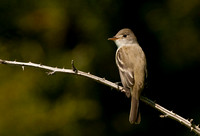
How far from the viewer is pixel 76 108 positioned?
19.6 ft

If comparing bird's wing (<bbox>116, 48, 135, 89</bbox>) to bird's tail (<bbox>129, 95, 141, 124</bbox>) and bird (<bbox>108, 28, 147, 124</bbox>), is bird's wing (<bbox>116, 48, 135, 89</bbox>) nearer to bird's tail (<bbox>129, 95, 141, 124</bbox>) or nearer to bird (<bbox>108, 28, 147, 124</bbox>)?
bird (<bbox>108, 28, 147, 124</bbox>)

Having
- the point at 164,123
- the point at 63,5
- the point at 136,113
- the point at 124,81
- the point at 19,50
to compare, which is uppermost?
the point at 63,5

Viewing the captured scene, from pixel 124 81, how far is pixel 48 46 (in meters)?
1.48

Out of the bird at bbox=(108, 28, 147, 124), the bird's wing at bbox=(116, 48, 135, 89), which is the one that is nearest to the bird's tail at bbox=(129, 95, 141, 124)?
the bird at bbox=(108, 28, 147, 124)

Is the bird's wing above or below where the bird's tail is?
above

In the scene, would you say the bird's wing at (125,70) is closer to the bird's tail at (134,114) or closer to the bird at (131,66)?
the bird at (131,66)

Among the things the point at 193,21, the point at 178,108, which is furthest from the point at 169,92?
the point at 193,21

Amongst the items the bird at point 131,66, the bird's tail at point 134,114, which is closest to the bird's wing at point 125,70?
the bird at point 131,66

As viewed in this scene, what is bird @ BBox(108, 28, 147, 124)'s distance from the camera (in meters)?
5.32

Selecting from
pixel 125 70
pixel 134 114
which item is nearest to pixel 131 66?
pixel 125 70

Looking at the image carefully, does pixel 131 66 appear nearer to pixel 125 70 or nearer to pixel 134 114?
pixel 125 70

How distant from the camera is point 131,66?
5.69 meters

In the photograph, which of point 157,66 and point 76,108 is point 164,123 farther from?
point 76,108

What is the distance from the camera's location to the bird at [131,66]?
5.32 metres
